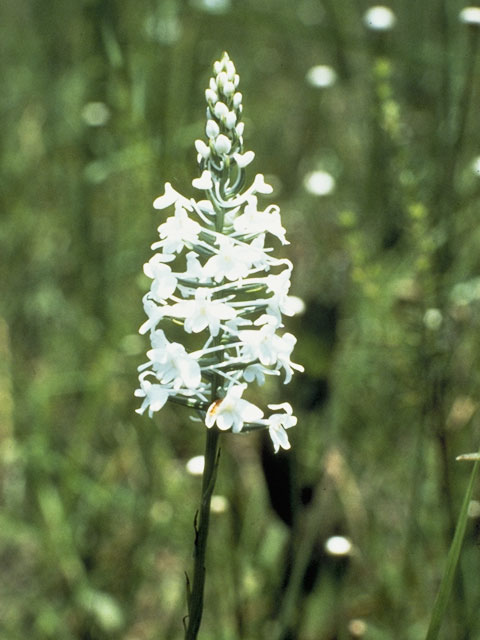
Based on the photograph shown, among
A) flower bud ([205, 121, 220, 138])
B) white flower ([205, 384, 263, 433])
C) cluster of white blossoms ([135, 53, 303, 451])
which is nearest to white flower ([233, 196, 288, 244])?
cluster of white blossoms ([135, 53, 303, 451])

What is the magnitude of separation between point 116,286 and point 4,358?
1.71 ft

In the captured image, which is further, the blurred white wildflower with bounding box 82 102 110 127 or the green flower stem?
the blurred white wildflower with bounding box 82 102 110 127

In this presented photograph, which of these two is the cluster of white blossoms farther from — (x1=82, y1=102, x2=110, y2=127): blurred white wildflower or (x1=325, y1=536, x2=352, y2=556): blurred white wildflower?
(x1=82, y1=102, x2=110, y2=127): blurred white wildflower

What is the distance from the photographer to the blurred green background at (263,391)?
2029 millimetres

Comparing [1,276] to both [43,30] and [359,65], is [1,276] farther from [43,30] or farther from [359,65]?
[359,65]

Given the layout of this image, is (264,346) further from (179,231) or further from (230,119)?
(230,119)

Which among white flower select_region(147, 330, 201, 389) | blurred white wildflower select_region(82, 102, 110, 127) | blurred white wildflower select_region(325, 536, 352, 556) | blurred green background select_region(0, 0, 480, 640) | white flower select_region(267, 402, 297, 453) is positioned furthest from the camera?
blurred white wildflower select_region(82, 102, 110, 127)

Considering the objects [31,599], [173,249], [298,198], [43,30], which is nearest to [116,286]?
[298,198]

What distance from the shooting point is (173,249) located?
110cm

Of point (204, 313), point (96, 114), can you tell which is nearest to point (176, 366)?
point (204, 313)

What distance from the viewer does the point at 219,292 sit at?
112 cm

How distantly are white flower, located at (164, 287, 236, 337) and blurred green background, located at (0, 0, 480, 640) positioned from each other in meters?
0.47

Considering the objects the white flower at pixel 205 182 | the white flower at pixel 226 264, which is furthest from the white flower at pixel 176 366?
the white flower at pixel 205 182

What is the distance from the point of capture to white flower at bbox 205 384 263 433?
1.03 metres
